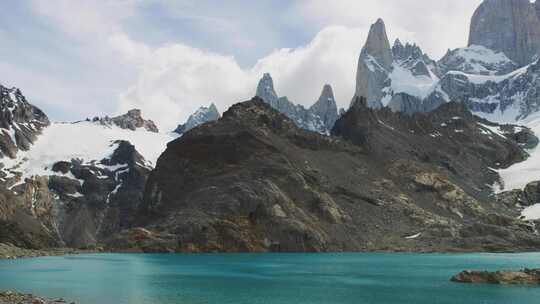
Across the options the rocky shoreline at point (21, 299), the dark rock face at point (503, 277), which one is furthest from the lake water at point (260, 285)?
the rocky shoreline at point (21, 299)

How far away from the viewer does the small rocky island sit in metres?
99.8

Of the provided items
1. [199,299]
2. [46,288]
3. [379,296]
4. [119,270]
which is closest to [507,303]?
[379,296]

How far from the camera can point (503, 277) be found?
101 m

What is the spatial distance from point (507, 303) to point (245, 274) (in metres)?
56.2

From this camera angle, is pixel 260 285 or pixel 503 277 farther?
pixel 260 285

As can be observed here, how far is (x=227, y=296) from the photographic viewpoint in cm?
8681

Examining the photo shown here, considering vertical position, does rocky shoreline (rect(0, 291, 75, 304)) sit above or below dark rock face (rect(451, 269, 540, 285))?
below

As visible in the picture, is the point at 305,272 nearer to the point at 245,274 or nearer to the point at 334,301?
the point at 245,274

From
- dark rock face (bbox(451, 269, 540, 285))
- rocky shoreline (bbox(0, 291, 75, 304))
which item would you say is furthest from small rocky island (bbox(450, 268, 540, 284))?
rocky shoreline (bbox(0, 291, 75, 304))

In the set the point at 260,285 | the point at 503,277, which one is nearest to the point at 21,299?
the point at 260,285

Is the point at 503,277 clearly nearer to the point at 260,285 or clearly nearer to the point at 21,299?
the point at 260,285

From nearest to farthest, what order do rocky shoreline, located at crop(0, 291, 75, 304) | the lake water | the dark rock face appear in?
rocky shoreline, located at crop(0, 291, 75, 304) < the lake water < the dark rock face

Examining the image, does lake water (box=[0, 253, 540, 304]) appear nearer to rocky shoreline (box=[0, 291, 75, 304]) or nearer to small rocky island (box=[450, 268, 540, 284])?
small rocky island (box=[450, 268, 540, 284])

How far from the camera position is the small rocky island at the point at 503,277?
99.8m
